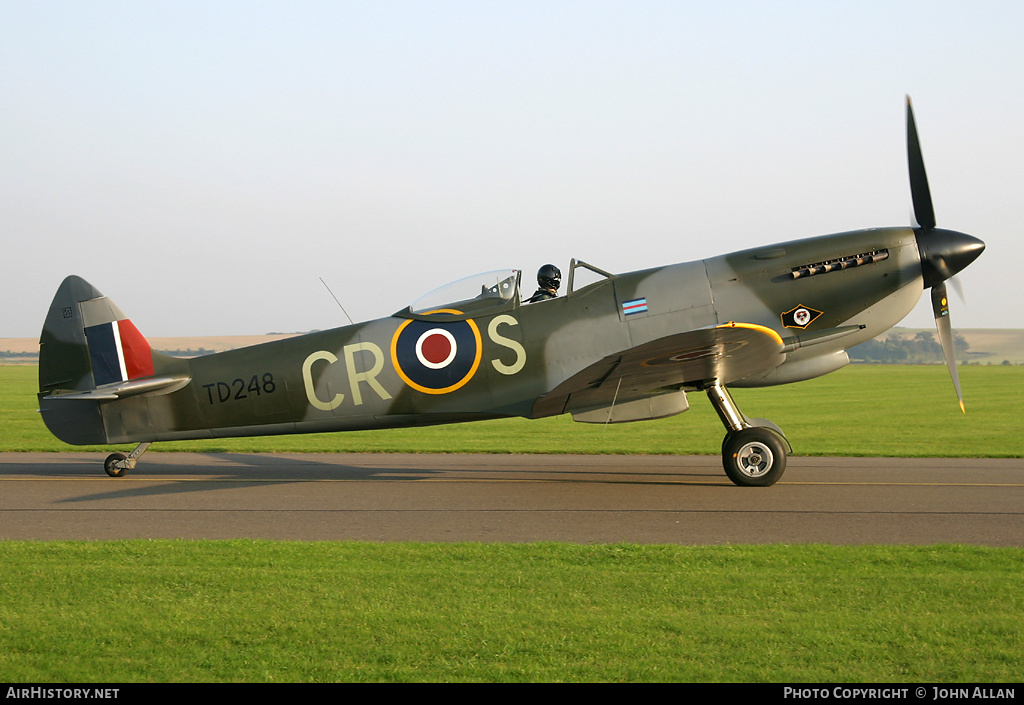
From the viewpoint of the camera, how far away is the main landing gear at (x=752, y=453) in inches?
375

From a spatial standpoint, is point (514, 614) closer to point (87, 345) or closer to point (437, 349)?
point (437, 349)

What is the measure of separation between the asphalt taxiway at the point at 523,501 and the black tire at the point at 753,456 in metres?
0.17

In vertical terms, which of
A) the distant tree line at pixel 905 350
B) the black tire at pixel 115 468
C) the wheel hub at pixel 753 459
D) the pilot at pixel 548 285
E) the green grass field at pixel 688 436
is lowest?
the distant tree line at pixel 905 350

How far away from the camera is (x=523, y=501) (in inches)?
352

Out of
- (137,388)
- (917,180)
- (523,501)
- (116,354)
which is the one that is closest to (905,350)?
(917,180)

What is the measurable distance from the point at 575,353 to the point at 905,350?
390 feet

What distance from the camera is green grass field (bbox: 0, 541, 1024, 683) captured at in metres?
3.66

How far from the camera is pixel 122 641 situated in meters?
4.02

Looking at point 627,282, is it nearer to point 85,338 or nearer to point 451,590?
point 451,590

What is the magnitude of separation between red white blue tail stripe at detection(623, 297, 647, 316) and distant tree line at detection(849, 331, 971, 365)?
110 metres

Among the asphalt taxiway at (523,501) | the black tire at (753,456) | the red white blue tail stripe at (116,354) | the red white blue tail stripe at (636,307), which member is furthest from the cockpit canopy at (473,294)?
the red white blue tail stripe at (116,354)

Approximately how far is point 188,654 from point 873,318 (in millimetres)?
8319

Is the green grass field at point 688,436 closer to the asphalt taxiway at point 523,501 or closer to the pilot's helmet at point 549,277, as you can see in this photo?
the asphalt taxiway at point 523,501

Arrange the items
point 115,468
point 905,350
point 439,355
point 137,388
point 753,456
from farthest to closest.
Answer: point 905,350, point 115,468, point 137,388, point 439,355, point 753,456
